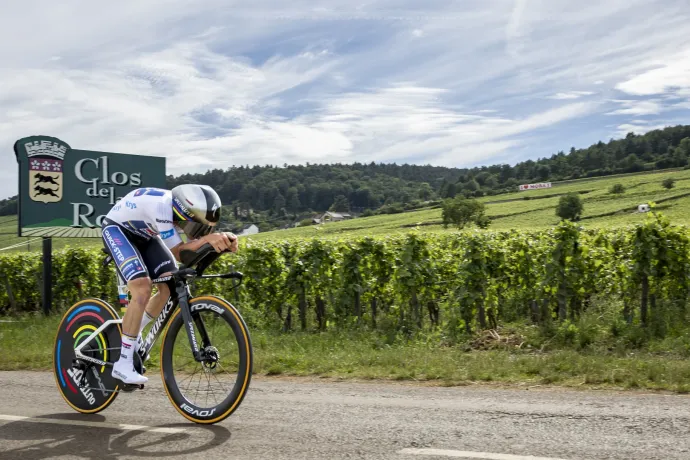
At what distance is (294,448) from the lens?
4301mm

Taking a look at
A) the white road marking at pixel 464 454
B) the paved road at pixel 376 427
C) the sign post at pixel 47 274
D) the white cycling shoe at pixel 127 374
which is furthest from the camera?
the sign post at pixel 47 274

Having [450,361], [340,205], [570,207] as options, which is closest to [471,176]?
[340,205]

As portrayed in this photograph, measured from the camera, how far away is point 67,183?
13.9 metres

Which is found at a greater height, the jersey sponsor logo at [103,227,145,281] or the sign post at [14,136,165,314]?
the sign post at [14,136,165,314]

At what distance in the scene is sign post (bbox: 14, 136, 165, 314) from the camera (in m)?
13.5

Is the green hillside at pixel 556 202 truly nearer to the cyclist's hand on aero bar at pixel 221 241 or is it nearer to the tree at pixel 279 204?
the tree at pixel 279 204

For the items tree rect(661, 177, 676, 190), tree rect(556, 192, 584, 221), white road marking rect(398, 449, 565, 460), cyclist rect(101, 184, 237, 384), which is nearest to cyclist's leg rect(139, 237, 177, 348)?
cyclist rect(101, 184, 237, 384)

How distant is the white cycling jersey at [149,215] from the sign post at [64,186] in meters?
9.45

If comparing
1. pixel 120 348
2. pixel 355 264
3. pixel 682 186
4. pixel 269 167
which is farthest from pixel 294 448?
pixel 269 167

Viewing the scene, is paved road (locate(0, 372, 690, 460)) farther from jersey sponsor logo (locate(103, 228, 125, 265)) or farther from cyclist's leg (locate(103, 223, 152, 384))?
jersey sponsor logo (locate(103, 228, 125, 265))

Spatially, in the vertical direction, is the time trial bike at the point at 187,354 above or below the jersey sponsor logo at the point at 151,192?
below

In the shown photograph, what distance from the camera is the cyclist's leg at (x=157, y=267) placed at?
17.1 ft

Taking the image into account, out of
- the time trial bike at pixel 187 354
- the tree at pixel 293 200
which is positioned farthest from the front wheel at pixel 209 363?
the tree at pixel 293 200

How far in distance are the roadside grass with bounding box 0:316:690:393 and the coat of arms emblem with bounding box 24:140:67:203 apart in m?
4.37
